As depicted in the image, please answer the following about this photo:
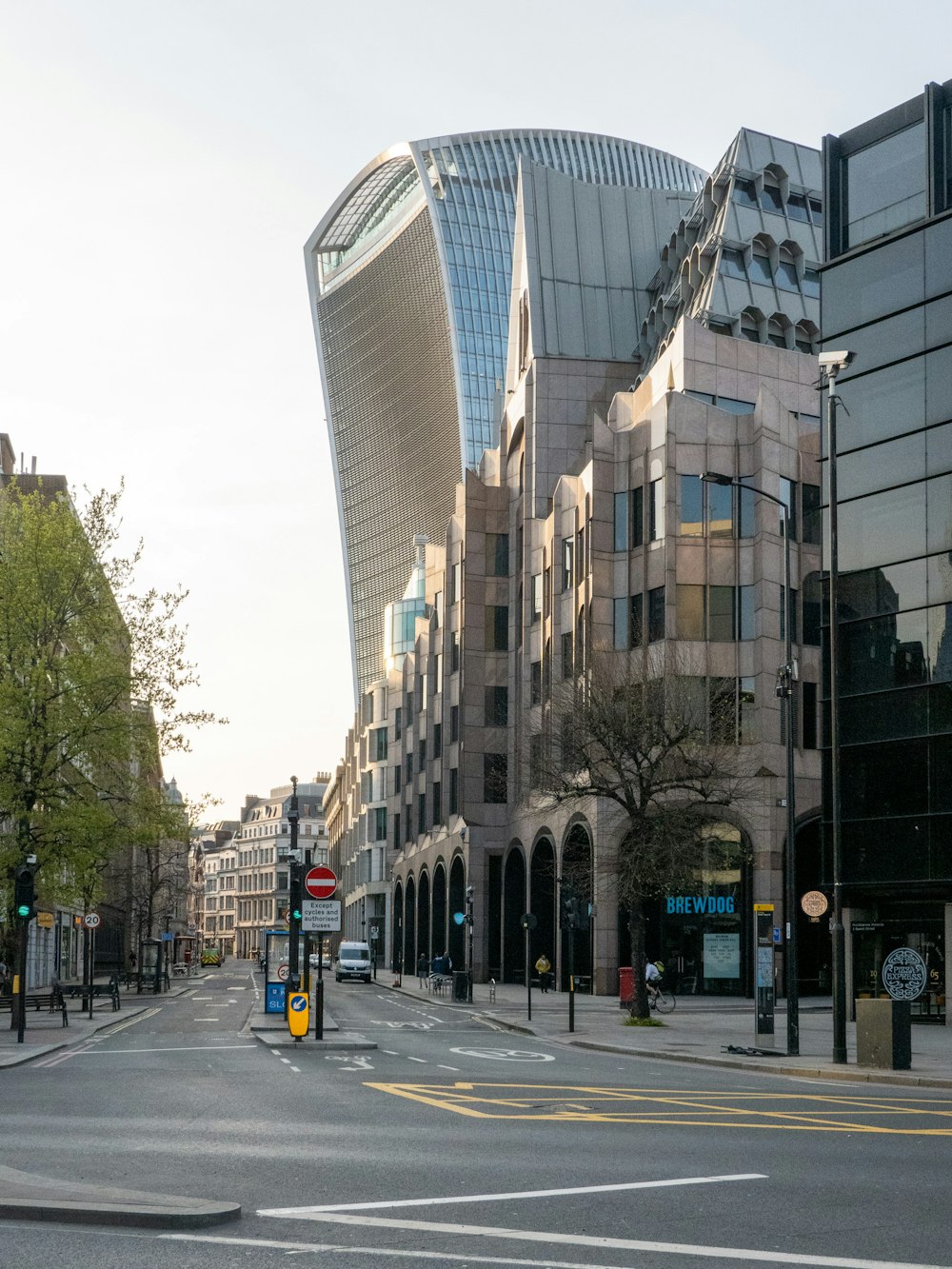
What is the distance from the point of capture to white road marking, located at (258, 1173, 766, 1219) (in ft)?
33.8

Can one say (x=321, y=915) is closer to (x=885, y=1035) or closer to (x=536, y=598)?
(x=885, y=1035)

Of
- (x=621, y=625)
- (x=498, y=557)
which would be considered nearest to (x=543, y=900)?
(x=621, y=625)

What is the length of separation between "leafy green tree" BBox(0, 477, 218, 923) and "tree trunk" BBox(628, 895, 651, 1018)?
545 inches

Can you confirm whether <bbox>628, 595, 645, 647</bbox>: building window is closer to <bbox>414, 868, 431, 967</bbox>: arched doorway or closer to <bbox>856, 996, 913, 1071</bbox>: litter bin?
<bbox>856, 996, 913, 1071</bbox>: litter bin

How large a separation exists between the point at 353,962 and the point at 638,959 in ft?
152

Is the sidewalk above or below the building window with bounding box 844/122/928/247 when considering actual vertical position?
below

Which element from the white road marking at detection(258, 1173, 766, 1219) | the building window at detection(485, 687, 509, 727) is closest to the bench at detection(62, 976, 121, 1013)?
the building window at detection(485, 687, 509, 727)

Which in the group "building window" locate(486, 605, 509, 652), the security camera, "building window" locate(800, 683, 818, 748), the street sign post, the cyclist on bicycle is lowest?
the cyclist on bicycle

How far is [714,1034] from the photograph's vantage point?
35.4 m

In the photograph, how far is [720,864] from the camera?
54500mm

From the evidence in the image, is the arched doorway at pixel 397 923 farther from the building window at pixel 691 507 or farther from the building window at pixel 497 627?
the building window at pixel 691 507

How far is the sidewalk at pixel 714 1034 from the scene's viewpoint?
976 inches

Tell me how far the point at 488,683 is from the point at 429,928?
20.9 m

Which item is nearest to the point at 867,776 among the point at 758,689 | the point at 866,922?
the point at 866,922
